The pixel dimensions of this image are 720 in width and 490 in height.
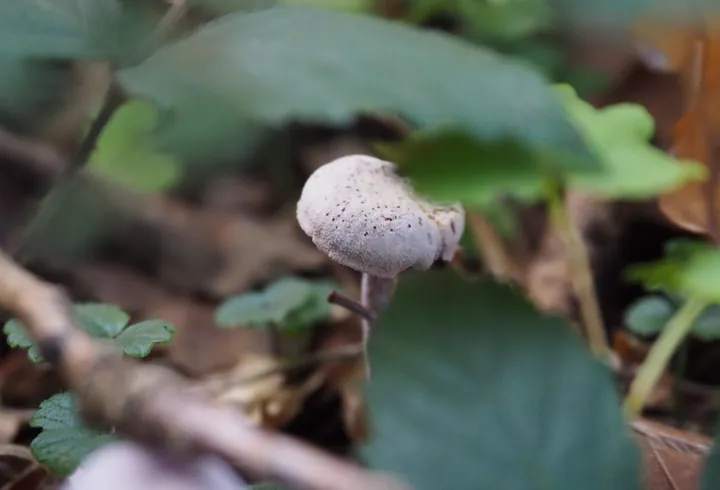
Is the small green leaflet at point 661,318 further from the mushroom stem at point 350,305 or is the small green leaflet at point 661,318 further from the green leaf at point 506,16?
the green leaf at point 506,16

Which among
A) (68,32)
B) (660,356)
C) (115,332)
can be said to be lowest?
(660,356)

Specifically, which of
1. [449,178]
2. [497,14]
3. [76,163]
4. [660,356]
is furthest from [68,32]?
[497,14]

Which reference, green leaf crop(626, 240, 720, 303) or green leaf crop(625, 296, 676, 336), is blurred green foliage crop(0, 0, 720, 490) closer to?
green leaf crop(626, 240, 720, 303)

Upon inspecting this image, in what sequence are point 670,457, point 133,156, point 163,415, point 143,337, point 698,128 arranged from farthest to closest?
point 133,156
point 698,128
point 670,457
point 143,337
point 163,415

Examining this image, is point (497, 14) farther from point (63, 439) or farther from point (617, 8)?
point (63, 439)

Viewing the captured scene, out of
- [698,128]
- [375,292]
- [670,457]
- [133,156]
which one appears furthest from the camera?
[133,156]

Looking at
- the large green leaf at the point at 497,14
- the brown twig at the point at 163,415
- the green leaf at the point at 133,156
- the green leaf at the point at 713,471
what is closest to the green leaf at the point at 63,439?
the brown twig at the point at 163,415

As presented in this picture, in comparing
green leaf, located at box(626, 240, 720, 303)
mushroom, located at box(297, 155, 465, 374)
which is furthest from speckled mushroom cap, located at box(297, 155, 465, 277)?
green leaf, located at box(626, 240, 720, 303)

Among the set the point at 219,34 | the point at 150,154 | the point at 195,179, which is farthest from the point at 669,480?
the point at 195,179
